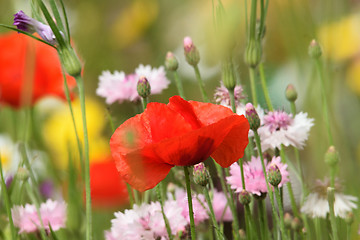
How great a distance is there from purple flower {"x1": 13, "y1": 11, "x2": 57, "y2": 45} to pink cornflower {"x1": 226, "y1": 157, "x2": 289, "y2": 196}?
0.18 metres

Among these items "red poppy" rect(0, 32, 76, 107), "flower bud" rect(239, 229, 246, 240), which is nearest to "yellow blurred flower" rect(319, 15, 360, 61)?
"flower bud" rect(239, 229, 246, 240)

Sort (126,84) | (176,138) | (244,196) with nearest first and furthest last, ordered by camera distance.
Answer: (176,138), (244,196), (126,84)

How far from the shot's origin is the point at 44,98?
644mm

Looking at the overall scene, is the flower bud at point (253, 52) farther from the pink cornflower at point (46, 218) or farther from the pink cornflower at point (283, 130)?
the pink cornflower at point (46, 218)

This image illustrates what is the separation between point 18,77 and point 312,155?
1.55 feet

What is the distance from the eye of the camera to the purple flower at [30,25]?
0.27 m

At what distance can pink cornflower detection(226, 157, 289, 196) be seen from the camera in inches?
14.4

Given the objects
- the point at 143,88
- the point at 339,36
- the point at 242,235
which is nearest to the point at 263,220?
the point at 242,235

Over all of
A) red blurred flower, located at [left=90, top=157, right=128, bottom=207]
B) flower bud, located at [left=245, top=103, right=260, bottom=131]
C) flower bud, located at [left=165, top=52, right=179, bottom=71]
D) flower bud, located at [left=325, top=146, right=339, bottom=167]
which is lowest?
red blurred flower, located at [left=90, top=157, right=128, bottom=207]

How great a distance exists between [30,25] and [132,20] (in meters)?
0.18

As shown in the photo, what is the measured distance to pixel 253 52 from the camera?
30 cm

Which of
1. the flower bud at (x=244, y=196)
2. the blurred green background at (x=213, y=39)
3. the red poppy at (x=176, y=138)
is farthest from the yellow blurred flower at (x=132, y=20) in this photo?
the flower bud at (x=244, y=196)

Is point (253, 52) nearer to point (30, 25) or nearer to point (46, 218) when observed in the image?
point (30, 25)

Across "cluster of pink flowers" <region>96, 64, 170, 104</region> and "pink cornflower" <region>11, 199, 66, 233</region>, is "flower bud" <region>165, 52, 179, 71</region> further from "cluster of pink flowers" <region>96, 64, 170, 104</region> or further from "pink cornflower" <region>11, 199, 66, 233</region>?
"pink cornflower" <region>11, 199, 66, 233</region>
